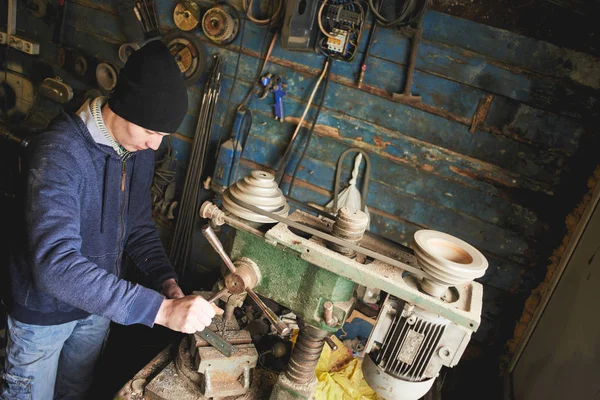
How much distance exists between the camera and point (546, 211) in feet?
7.12

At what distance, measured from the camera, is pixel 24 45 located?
3.03 metres

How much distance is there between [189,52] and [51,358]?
5.82 feet

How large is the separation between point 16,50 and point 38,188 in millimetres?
2441

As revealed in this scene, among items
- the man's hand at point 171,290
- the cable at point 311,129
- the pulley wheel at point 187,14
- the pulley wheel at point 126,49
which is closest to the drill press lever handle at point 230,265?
the man's hand at point 171,290

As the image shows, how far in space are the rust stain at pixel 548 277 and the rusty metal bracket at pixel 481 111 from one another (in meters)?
0.56

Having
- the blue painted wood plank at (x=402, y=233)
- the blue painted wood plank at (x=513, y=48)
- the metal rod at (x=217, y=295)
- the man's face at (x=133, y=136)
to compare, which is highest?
the blue painted wood plank at (x=513, y=48)

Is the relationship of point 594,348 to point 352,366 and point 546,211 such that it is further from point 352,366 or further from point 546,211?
point 352,366

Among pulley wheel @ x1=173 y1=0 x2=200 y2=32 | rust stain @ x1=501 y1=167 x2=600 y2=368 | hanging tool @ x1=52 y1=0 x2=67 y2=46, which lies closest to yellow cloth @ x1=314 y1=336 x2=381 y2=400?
rust stain @ x1=501 y1=167 x2=600 y2=368

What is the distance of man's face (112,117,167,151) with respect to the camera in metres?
1.49

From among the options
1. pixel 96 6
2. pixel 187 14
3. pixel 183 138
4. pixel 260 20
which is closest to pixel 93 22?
pixel 96 6

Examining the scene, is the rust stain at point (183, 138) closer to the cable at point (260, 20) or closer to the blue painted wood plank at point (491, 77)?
the cable at point (260, 20)

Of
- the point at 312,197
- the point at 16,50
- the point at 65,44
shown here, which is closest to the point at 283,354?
the point at 312,197

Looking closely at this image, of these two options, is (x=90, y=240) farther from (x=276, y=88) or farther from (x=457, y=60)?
(x=457, y=60)

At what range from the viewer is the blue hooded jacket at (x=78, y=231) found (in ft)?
4.32
